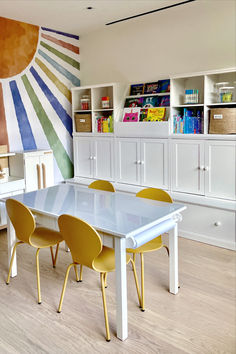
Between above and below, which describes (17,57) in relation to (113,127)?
above

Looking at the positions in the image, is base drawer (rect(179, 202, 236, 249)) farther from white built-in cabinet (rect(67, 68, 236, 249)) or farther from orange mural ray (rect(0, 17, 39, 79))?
orange mural ray (rect(0, 17, 39, 79))

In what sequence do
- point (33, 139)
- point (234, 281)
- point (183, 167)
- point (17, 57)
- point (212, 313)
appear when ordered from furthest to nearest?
point (33, 139), point (17, 57), point (183, 167), point (234, 281), point (212, 313)

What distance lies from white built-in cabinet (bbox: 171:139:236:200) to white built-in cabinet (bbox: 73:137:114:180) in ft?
3.65

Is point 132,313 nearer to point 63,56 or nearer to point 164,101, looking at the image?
point 164,101

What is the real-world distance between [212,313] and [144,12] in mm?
3738

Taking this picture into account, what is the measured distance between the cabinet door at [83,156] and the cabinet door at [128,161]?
584 mm

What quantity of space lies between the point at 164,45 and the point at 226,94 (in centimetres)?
125

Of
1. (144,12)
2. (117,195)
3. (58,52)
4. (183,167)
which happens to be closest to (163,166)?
(183,167)

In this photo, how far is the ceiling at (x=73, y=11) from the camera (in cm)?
404

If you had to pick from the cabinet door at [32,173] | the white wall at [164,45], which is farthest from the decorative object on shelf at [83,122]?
the cabinet door at [32,173]

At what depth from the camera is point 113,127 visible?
16.1ft

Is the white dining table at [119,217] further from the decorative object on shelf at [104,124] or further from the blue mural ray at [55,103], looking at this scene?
the blue mural ray at [55,103]

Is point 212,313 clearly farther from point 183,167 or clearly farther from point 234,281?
point 183,167

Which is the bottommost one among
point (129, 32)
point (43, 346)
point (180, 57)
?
point (43, 346)
